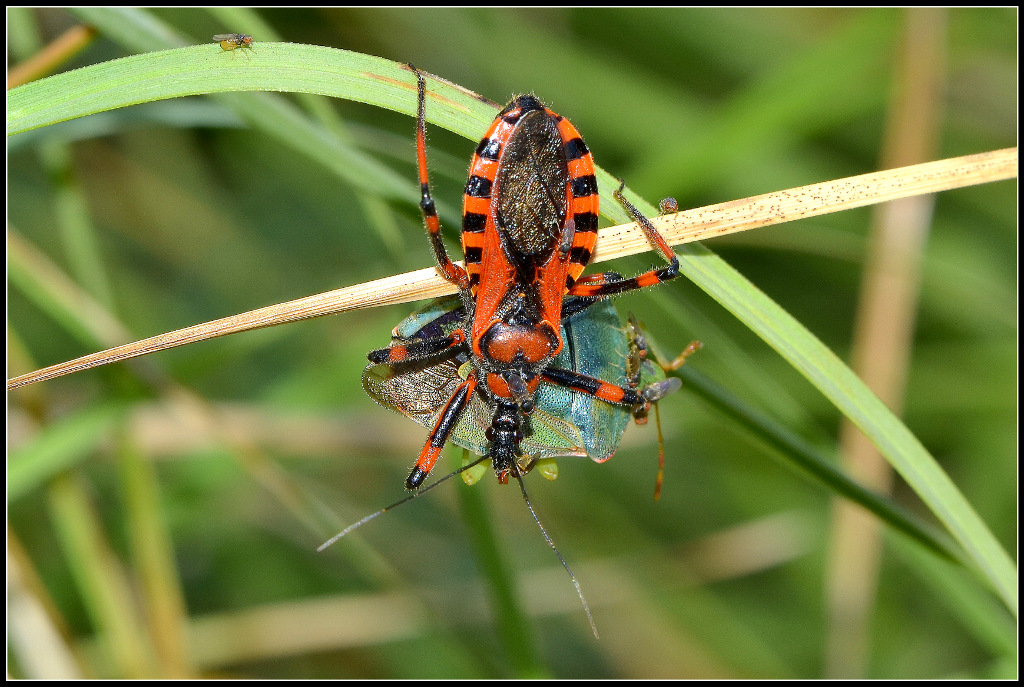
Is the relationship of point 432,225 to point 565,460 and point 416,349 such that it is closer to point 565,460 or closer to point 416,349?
Result: point 416,349

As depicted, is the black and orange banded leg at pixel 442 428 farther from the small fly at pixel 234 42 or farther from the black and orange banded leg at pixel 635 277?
the small fly at pixel 234 42

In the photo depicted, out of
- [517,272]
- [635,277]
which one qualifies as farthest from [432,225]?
[635,277]

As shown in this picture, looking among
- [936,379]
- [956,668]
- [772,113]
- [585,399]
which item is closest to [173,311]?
[585,399]

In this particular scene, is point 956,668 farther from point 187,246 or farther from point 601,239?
point 187,246

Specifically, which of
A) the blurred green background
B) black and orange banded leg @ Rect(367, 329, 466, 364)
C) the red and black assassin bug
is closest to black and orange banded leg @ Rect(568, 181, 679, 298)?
the red and black assassin bug

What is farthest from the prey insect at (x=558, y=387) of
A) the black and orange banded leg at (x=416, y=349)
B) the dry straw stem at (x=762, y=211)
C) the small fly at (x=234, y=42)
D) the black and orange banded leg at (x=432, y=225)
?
the small fly at (x=234, y=42)

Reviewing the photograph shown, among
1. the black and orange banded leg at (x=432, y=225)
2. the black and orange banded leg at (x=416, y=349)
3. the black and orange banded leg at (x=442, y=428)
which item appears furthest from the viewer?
the black and orange banded leg at (x=442, y=428)

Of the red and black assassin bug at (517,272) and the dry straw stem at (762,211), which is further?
the red and black assassin bug at (517,272)
